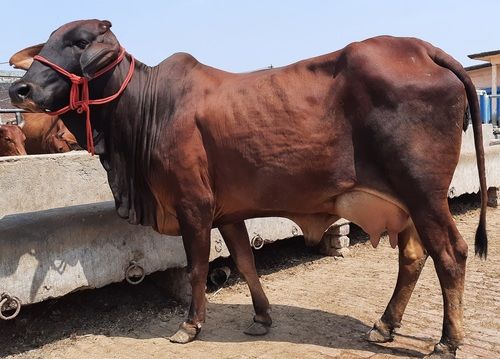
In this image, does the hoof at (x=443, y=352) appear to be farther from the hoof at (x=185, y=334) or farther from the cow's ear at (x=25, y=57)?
the cow's ear at (x=25, y=57)

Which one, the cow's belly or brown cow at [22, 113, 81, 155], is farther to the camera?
brown cow at [22, 113, 81, 155]

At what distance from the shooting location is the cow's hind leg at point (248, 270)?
14.8 feet

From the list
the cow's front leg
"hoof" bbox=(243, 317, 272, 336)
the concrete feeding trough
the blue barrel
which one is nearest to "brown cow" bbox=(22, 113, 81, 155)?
the concrete feeding trough

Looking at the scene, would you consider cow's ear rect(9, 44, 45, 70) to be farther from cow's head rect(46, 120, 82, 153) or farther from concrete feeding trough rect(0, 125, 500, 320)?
cow's head rect(46, 120, 82, 153)

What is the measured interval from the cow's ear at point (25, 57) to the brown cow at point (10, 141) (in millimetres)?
3410

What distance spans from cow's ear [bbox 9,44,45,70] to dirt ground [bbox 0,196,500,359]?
1913 millimetres

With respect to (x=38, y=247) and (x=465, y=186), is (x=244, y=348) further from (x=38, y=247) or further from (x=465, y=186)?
(x=465, y=186)

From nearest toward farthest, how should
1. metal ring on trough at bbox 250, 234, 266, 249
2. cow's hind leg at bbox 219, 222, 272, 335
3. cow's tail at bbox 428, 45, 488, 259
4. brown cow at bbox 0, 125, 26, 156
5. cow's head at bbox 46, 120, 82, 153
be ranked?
1. cow's tail at bbox 428, 45, 488, 259
2. cow's hind leg at bbox 219, 222, 272, 335
3. metal ring on trough at bbox 250, 234, 266, 249
4. brown cow at bbox 0, 125, 26, 156
5. cow's head at bbox 46, 120, 82, 153

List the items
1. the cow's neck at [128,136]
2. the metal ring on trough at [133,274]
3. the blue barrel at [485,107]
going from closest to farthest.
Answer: the cow's neck at [128,136]
the metal ring on trough at [133,274]
the blue barrel at [485,107]

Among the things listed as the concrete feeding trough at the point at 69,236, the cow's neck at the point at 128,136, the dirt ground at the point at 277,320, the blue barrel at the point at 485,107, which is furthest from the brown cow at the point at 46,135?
the blue barrel at the point at 485,107

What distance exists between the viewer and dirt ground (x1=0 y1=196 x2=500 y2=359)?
163 inches

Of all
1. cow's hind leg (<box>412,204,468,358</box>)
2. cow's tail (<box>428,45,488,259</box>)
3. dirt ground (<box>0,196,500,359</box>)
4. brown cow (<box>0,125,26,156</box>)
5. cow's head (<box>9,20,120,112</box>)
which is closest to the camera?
cow's hind leg (<box>412,204,468,358</box>)

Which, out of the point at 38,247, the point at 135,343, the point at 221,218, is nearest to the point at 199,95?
the point at 221,218

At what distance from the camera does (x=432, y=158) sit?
361 centimetres
